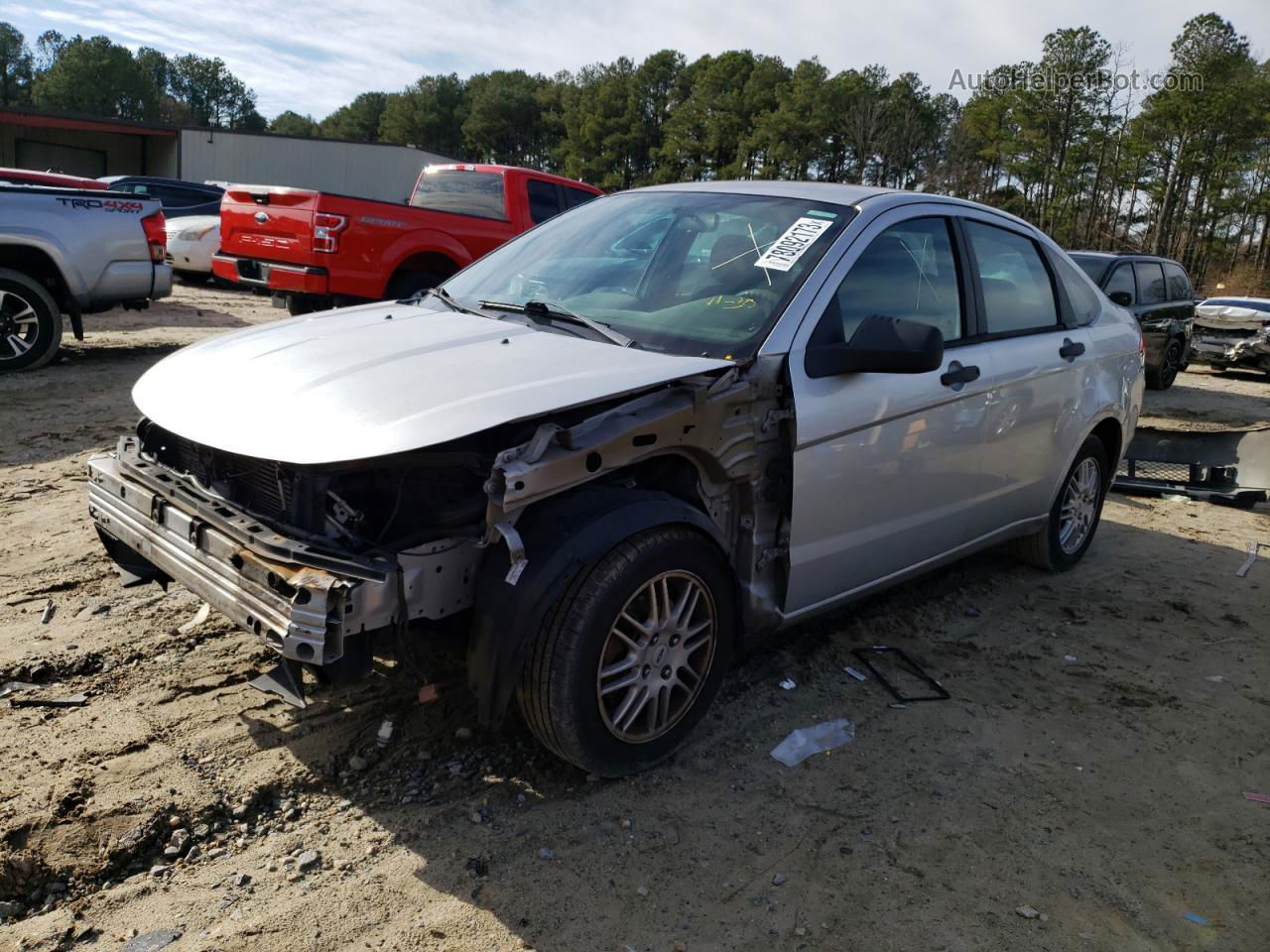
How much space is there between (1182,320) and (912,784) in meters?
13.1

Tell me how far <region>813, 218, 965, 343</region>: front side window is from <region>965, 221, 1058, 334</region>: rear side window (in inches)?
10.0

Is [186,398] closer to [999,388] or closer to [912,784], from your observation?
[912,784]

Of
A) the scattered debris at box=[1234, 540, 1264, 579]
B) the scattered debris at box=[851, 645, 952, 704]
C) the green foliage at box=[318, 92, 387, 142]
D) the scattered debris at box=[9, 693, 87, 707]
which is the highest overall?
the green foliage at box=[318, 92, 387, 142]

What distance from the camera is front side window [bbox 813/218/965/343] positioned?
349cm

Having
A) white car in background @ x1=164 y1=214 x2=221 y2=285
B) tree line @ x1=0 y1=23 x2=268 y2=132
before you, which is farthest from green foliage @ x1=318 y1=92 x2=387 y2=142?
white car in background @ x1=164 y1=214 x2=221 y2=285

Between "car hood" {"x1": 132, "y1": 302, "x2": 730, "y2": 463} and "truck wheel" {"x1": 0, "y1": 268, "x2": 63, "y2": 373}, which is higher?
"car hood" {"x1": 132, "y1": 302, "x2": 730, "y2": 463}

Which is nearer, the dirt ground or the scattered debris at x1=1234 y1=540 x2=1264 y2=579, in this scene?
the dirt ground

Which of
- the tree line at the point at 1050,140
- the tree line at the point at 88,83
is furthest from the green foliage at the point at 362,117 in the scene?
the tree line at the point at 1050,140

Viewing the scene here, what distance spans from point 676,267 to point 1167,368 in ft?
41.9

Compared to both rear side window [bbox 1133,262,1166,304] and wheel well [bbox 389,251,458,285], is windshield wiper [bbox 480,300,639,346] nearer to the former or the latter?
wheel well [bbox 389,251,458,285]

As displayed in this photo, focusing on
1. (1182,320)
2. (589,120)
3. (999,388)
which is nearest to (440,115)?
(589,120)

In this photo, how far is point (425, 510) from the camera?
2.89 metres

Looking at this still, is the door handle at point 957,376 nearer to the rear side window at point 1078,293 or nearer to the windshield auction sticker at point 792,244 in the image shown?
the windshield auction sticker at point 792,244

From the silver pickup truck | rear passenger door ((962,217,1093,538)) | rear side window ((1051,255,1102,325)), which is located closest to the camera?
rear passenger door ((962,217,1093,538))
